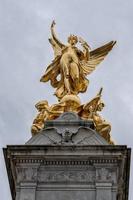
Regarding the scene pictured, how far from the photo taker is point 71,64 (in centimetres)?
3862

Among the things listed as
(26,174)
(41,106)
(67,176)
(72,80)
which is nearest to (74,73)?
(72,80)

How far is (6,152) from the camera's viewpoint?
3453 cm

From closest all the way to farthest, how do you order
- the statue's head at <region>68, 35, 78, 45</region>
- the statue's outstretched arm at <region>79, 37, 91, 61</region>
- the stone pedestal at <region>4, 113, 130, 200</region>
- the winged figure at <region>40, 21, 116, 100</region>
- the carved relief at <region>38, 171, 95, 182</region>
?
the stone pedestal at <region>4, 113, 130, 200</region>, the carved relief at <region>38, 171, 95, 182</region>, the winged figure at <region>40, 21, 116, 100</region>, the statue's outstretched arm at <region>79, 37, 91, 61</region>, the statue's head at <region>68, 35, 78, 45</region>

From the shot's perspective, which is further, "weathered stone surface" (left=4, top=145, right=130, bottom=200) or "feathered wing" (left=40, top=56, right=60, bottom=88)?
"feathered wing" (left=40, top=56, right=60, bottom=88)

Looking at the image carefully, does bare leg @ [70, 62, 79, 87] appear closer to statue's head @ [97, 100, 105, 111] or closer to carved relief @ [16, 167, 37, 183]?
statue's head @ [97, 100, 105, 111]

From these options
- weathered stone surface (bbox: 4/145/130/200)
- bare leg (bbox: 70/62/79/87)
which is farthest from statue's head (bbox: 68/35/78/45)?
weathered stone surface (bbox: 4/145/130/200)

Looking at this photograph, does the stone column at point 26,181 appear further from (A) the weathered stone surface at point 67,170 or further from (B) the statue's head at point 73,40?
(B) the statue's head at point 73,40

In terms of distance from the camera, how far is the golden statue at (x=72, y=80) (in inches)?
1441

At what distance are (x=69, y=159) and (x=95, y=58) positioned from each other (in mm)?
7651

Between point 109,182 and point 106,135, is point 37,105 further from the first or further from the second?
point 109,182

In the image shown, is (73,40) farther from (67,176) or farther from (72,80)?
Answer: (67,176)

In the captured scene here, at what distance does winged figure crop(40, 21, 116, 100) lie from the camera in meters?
38.3

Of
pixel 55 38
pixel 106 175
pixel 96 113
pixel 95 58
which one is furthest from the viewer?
pixel 55 38

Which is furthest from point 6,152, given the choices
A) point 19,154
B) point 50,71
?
point 50,71
